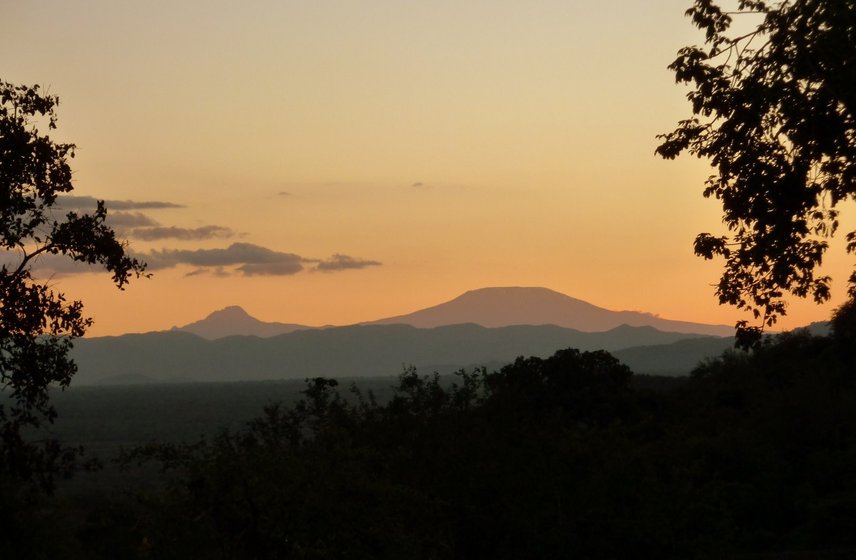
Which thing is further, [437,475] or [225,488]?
[437,475]

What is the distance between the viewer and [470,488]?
20297 mm

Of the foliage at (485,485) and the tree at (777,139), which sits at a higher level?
the tree at (777,139)

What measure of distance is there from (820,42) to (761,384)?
42832 millimetres

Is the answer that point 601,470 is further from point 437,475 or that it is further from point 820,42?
point 820,42

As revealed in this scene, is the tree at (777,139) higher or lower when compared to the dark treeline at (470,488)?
higher

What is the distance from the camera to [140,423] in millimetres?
147250

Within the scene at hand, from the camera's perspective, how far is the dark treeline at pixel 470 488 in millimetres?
12531

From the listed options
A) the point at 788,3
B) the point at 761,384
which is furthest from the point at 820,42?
the point at 761,384

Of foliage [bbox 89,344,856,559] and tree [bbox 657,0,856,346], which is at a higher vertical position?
tree [bbox 657,0,856,346]

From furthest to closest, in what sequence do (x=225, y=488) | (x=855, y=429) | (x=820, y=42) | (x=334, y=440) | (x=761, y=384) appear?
1. (x=761, y=384)
2. (x=855, y=429)
3. (x=820, y=42)
4. (x=334, y=440)
5. (x=225, y=488)

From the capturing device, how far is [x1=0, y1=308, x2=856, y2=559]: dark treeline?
12531mm

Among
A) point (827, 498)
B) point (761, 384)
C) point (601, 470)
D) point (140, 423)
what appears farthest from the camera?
point (140, 423)

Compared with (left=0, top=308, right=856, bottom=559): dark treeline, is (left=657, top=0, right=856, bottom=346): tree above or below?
above

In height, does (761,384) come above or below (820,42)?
below
